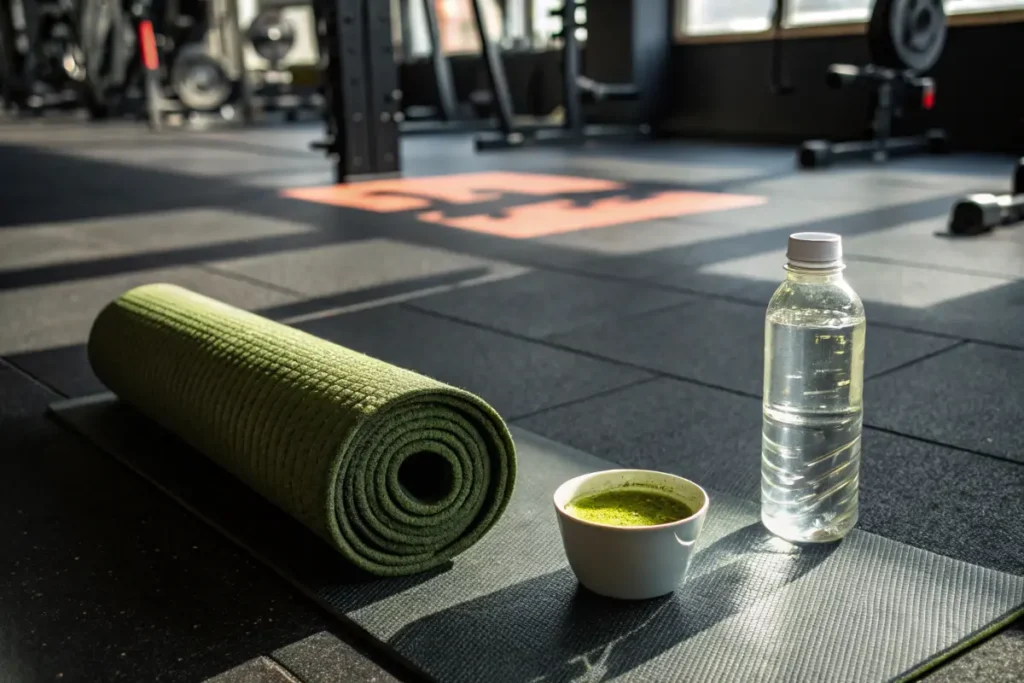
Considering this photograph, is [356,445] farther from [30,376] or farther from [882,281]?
[882,281]

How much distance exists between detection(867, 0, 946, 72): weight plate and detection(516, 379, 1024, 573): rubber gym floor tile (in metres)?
4.25

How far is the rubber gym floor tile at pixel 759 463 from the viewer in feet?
4.33

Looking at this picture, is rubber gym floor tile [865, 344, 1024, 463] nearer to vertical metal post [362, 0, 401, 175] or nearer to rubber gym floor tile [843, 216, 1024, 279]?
rubber gym floor tile [843, 216, 1024, 279]

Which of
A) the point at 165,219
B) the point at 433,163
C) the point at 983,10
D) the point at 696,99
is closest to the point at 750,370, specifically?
the point at 165,219

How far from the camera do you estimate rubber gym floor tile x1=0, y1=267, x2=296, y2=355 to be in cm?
248

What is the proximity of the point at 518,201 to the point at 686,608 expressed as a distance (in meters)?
3.71

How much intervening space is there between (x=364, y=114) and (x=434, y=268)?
247cm

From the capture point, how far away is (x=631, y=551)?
43.9 inches

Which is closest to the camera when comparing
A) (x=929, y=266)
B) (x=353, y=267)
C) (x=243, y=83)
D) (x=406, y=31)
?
(x=929, y=266)

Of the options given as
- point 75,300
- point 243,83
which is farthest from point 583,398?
point 243,83

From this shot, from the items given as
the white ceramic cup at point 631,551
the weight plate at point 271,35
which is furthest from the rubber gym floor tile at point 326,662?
the weight plate at point 271,35

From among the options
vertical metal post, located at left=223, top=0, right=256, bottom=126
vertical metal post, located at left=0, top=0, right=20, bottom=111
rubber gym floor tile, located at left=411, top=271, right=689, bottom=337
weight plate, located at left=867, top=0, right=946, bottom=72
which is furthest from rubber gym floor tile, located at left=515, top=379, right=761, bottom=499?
vertical metal post, located at left=0, top=0, right=20, bottom=111

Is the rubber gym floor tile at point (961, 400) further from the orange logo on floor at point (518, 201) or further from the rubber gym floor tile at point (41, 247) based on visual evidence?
the rubber gym floor tile at point (41, 247)

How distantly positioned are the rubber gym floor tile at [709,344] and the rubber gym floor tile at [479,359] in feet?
0.35
